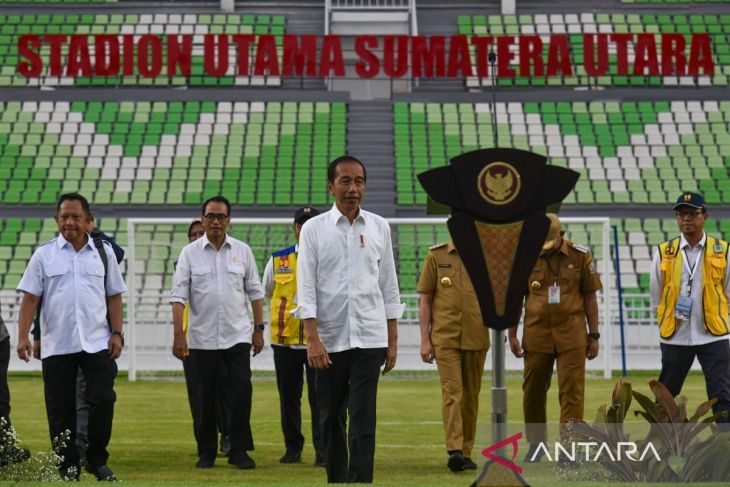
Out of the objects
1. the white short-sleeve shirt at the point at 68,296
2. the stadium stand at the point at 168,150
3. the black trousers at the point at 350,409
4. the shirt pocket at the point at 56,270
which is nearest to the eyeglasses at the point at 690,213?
the black trousers at the point at 350,409

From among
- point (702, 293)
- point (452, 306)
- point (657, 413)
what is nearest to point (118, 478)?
point (452, 306)

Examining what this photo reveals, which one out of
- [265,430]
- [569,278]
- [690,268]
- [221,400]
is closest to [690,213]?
[690,268]

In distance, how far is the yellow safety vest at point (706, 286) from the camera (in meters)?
9.52

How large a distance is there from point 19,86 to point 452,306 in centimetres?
3256

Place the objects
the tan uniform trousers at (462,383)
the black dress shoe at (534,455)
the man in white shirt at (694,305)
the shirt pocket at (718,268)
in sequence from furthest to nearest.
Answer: the shirt pocket at (718,268) < the man in white shirt at (694,305) < the tan uniform trousers at (462,383) < the black dress shoe at (534,455)

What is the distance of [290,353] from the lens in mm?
10391

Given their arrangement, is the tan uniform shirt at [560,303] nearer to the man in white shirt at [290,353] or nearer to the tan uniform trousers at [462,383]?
the tan uniform trousers at [462,383]

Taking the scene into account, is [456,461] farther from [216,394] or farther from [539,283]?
[216,394]

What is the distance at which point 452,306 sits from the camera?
9578 millimetres

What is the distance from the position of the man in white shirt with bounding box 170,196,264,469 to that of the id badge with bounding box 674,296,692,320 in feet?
10.8

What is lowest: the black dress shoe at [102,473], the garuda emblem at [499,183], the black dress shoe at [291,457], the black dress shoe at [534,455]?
the black dress shoe at [291,457]

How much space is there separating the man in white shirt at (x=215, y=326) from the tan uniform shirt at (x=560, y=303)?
226 cm

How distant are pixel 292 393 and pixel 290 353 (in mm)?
339

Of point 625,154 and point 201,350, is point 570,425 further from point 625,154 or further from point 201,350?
point 625,154
